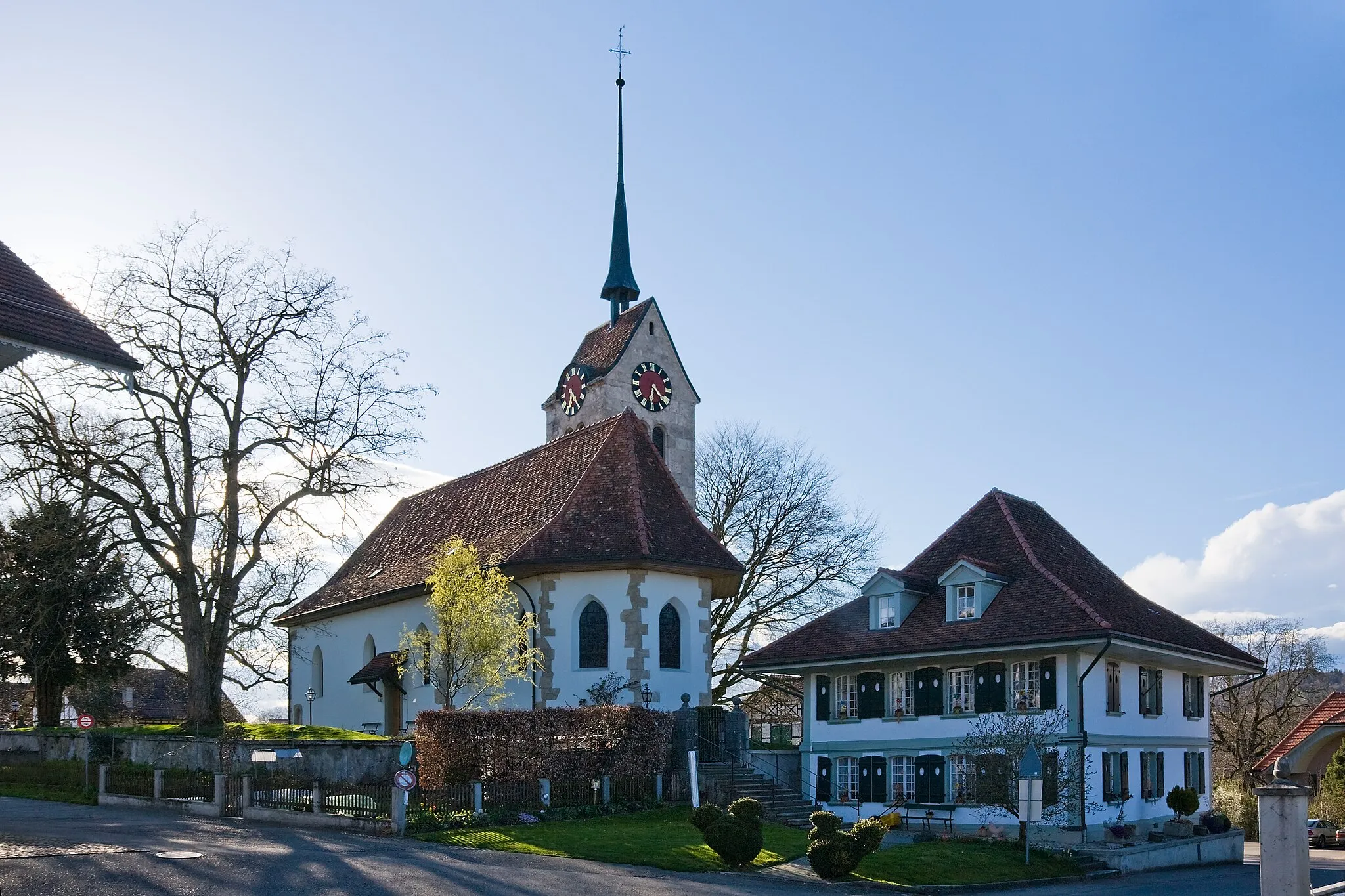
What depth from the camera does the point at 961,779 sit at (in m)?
30.4

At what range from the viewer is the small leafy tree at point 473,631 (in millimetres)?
31000

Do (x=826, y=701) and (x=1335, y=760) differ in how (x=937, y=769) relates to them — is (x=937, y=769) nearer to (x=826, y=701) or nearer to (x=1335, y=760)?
(x=826, y=701)

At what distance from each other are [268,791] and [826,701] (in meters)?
14.1

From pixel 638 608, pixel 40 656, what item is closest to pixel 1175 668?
pixel 638 608

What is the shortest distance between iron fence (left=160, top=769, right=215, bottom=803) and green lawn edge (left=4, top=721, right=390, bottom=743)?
4.59 meters

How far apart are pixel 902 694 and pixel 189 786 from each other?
16.3 m

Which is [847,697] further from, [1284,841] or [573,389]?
[573,389]

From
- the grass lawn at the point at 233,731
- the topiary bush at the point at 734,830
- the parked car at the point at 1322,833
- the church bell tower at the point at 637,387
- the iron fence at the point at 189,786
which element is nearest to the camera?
the topiary bush at the point at 734,830

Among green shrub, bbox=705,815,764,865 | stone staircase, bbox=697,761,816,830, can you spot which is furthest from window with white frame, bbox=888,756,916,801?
green shrub, bbox=705,815,764,865

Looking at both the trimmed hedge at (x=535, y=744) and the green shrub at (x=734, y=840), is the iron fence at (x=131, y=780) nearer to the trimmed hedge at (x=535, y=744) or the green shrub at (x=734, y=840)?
the trimmed hedge at (x=535, y=744)

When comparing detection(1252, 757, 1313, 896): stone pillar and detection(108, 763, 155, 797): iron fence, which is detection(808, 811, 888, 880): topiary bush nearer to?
detection(1252, 757, 1313, 896): stone pillar

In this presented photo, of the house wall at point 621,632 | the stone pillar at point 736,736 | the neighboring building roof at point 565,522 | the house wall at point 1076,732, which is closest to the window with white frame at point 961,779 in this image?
the house wall at point 1076,732

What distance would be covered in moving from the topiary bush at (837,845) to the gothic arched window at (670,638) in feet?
39.6

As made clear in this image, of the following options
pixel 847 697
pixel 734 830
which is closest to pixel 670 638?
pixel 847 697
